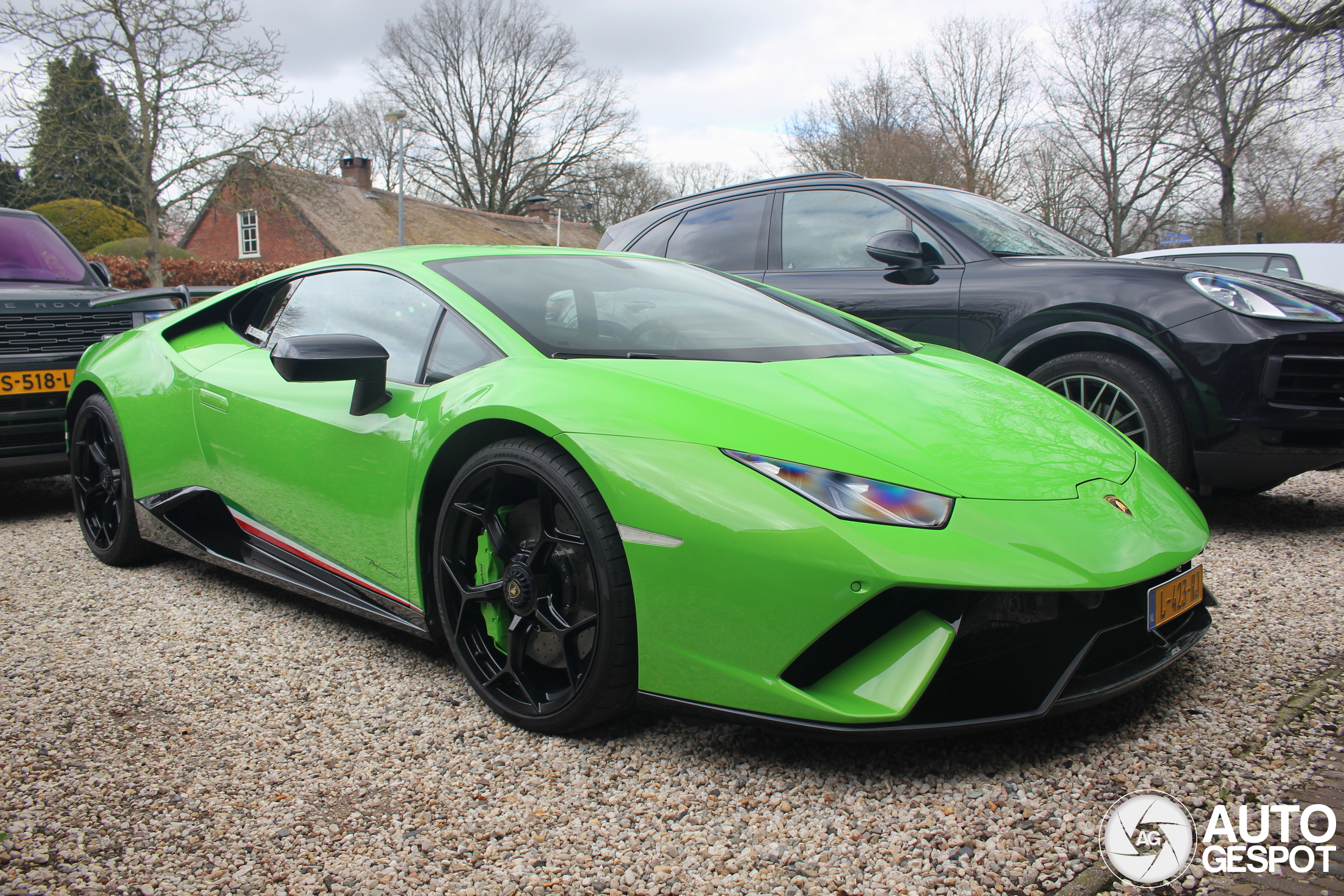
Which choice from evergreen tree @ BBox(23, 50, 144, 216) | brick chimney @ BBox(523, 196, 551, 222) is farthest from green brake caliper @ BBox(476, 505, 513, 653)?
brick chimney @ BBox(523, 196, 551, 222)

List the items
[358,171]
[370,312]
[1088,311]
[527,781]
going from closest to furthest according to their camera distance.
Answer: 1. [527,781]
2. [370,312]
3. [1088,311]
4. [358,171]

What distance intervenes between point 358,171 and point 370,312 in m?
37.7

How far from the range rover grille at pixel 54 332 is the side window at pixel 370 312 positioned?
2503 millimetres

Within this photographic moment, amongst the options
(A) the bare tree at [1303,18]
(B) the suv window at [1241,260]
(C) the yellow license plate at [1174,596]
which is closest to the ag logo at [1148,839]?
(C) the yellow license plate at [1174,596]

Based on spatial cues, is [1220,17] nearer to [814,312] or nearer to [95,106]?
[814,312]

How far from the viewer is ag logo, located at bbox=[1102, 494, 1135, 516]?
190cm

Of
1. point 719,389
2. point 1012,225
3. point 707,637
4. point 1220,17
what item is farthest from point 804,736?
point 1220,17

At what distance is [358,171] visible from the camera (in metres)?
36.7

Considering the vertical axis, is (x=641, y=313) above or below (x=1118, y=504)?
above

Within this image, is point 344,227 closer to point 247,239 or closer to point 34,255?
point 247,239

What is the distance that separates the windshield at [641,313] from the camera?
234 cm

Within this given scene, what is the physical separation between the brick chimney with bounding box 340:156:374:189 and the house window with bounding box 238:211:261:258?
482 centimetres

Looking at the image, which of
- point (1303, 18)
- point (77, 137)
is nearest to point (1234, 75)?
point (1303, 18)

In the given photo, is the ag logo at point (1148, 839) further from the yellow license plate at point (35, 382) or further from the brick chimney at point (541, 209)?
the brick chimney at point (541, 209)
